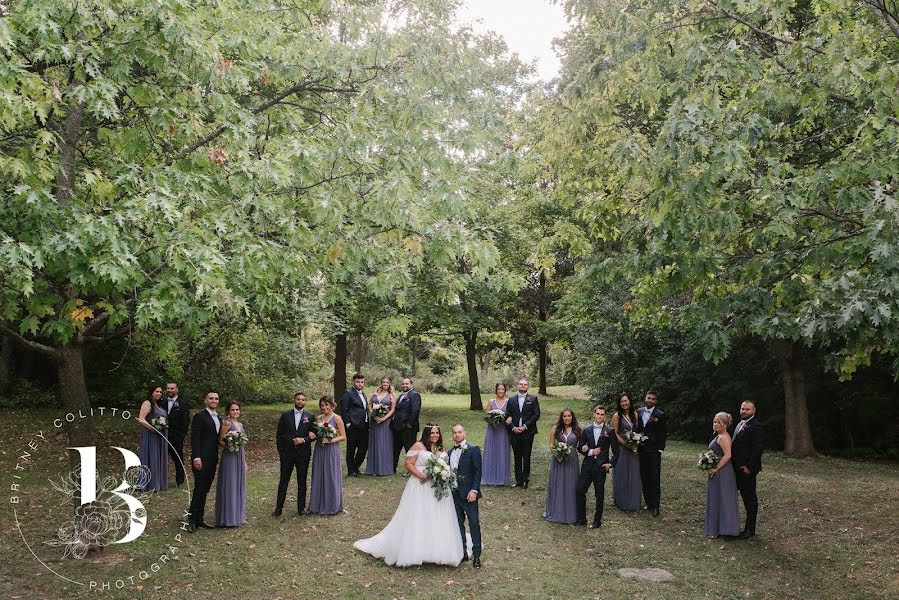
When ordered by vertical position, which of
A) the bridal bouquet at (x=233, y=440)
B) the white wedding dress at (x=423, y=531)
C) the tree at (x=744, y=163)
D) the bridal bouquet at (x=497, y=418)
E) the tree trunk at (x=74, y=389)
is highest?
the tree at (x=744, y=163)

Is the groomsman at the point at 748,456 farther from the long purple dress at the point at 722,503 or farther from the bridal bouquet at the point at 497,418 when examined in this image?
the bridal bouquet at the point at 497,418

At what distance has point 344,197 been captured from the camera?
885 cm

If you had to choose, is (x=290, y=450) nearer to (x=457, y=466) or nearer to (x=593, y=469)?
(x=457, y=466)

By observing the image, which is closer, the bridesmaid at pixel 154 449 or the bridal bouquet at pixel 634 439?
the bridal bouquet at pixel 634 439

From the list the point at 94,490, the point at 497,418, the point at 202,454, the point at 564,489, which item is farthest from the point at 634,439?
the point at 94,490

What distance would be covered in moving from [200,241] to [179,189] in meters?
0.75

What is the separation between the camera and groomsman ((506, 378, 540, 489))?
14078 millimetres

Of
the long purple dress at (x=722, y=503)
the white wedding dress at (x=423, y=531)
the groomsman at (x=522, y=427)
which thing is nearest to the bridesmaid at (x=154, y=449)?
the white wedding dress at (x=423, y=531)

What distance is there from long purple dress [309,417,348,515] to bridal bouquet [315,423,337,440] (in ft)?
0.27

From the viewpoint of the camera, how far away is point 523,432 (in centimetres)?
1408

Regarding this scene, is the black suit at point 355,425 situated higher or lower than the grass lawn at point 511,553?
higher

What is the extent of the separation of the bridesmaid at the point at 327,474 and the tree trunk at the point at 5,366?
56.1 feet

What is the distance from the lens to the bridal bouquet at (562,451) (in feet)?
38.1

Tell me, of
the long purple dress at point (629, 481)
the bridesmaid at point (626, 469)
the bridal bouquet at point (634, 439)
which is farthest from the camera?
the long purple dress at point (629, 481)
